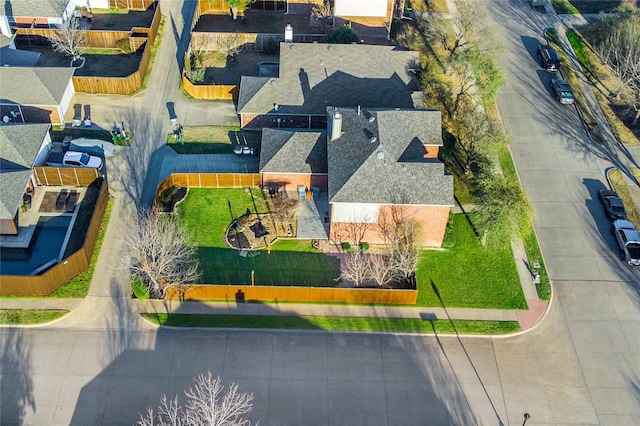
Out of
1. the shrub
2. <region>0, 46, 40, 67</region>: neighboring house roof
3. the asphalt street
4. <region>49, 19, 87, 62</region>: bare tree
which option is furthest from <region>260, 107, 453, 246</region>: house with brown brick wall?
<region>0, 46, 40, 67</region>: neighboring house roof

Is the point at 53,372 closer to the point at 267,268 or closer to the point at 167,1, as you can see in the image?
the point at 267,268

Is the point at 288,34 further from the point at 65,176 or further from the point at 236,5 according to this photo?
the point at 65,176

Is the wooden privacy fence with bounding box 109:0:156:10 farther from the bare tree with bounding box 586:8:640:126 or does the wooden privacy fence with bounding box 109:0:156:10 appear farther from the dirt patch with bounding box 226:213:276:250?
the bare tree with bounding box 586:8:640:126

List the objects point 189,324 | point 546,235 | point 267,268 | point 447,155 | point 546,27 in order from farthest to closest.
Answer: point 546,27
point 447,155
point 546,235
point 267,268
point 189,324

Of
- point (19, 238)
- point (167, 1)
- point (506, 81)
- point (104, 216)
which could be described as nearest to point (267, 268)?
point (104, 216)

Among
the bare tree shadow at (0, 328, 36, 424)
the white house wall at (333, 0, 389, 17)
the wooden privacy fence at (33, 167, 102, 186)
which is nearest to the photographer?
the bare tree shadow at (0, 328, 36, 424)

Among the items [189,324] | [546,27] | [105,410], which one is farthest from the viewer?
[546,27]
